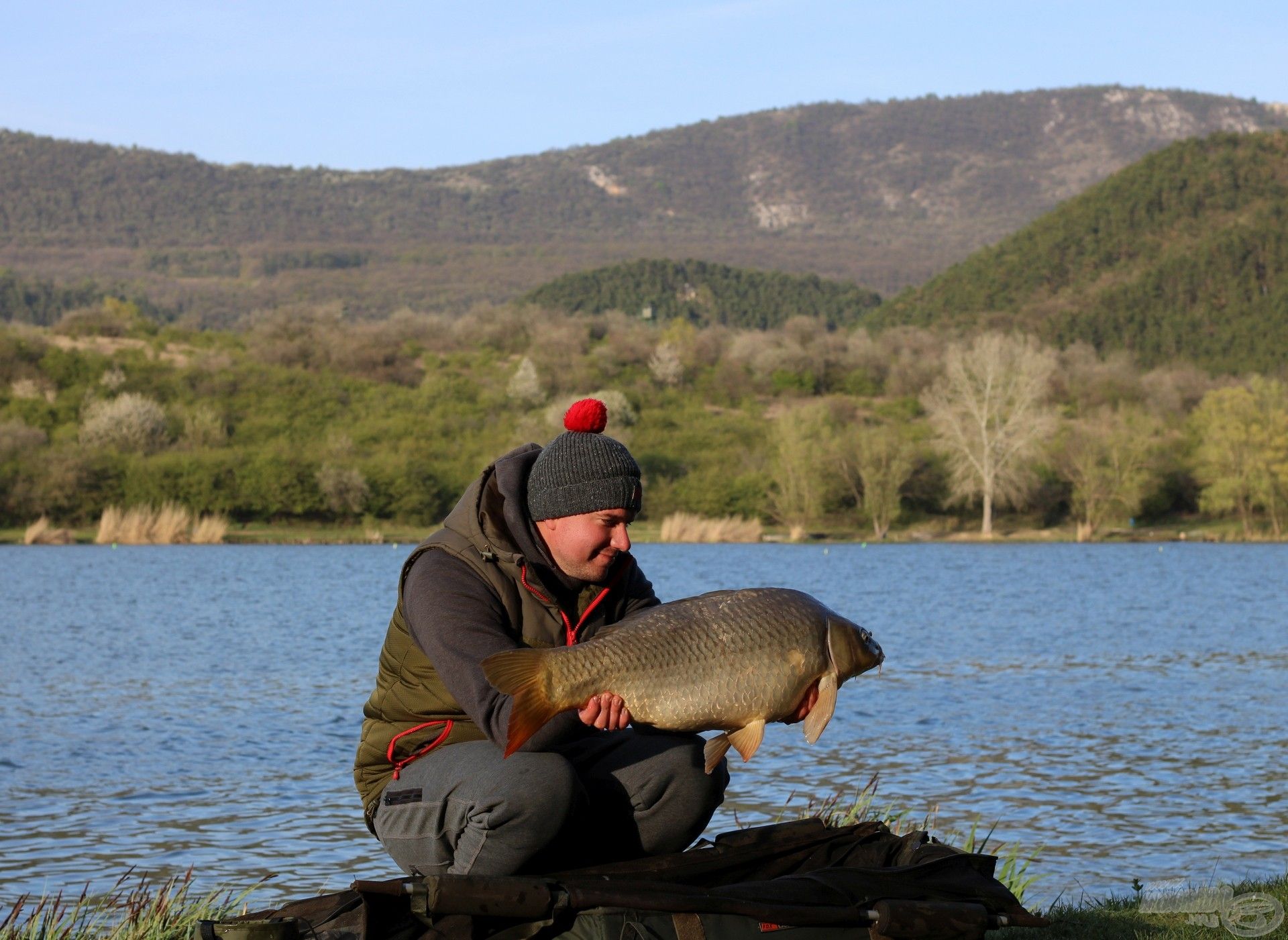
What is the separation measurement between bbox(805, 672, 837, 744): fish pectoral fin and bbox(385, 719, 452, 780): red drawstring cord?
1.08 meters

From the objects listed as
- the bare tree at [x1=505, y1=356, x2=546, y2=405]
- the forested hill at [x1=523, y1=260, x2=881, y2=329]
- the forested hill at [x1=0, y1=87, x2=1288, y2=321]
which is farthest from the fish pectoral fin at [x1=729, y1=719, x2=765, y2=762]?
the forested hill at [x1=0, y1=87, x2=1288, y2=321]

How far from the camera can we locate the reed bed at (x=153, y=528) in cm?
5369

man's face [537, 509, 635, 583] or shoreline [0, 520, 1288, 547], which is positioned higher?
man's face [537, 509, 635, 583]

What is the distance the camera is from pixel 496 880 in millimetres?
3912

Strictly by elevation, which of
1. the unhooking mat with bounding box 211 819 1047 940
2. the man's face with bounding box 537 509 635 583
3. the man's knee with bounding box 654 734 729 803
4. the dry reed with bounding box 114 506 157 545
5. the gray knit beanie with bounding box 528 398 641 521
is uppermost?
the gray knit beanie with bounding box 528 398 641 521

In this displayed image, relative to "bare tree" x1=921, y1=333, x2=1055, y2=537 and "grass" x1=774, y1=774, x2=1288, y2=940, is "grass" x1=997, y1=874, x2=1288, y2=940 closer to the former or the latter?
"grass" x1=774, y1=774, x2=1288, y2=940

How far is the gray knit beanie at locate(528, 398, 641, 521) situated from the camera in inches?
A: 171

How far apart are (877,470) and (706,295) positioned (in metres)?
87.3

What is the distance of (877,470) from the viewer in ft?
215

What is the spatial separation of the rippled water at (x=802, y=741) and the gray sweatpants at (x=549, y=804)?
3.16 m

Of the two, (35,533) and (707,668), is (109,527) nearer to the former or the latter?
(35,533)

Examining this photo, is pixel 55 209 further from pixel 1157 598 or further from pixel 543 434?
pixel 1157 598

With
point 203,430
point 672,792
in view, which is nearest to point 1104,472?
point 203,430

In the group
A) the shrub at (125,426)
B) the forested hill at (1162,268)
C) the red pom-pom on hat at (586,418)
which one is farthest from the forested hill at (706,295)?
the red pom-pom on hat at (586,418)
